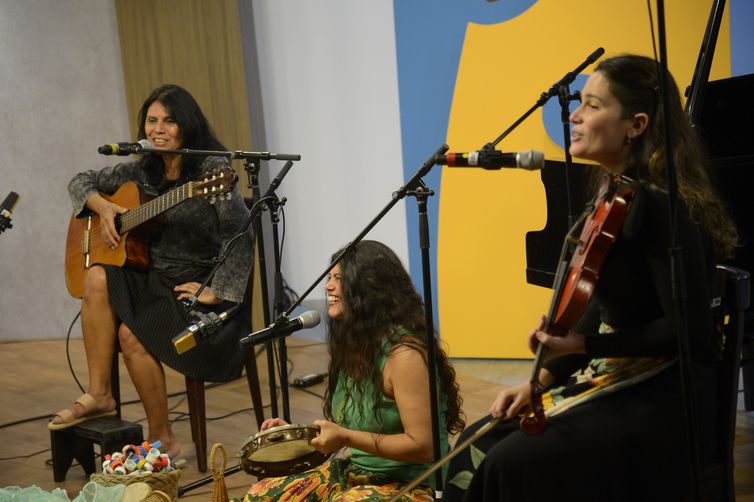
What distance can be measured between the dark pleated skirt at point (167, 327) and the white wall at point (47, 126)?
3282 mm

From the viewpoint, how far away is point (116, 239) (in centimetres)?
395

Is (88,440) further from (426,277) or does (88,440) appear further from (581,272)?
(581,272)

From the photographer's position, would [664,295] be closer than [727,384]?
Yes

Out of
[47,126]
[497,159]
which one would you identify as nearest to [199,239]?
[497,159]

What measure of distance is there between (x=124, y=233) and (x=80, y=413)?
2.48 ft

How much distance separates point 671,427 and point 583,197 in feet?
5.61

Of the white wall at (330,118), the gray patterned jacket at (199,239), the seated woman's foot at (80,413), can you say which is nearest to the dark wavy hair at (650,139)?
the gray patterned jacket at (199,239)

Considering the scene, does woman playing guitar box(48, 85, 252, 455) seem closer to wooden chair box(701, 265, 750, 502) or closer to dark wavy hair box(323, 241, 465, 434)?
dark wavy hair box(323, 241, 465, 434)

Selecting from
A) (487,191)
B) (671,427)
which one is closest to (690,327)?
(671,427)

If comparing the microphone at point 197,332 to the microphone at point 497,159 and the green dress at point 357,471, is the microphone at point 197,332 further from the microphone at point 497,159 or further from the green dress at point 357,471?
the microphone at point 497,159

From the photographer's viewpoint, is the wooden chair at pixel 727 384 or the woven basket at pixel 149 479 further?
the woven basket at pixel 149 479

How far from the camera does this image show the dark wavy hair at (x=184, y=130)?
159 inches

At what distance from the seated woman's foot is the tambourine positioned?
1474 millimetres

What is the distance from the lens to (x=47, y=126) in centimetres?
692
